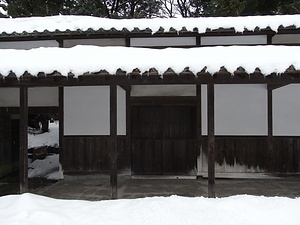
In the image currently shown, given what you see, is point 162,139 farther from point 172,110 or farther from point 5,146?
point 5,146

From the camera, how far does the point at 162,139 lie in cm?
894

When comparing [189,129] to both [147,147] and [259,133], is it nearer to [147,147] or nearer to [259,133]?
[147,147]

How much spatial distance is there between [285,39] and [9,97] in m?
7.99

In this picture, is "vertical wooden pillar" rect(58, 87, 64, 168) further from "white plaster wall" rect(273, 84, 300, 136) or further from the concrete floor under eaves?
"white plaster wall" rect(273, 84, 300, 136)

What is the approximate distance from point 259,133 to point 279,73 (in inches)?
138

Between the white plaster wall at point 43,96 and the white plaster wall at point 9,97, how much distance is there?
0.41 m

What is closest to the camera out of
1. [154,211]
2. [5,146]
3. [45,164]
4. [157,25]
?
[154,211]

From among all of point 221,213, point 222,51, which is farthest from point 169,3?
point 221,213

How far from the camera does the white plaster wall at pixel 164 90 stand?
8.74m

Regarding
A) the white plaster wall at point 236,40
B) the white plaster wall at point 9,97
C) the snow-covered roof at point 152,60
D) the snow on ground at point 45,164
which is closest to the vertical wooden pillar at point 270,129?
the white plaster wall at point 236,40

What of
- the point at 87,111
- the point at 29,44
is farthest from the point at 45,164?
the point at 29,44

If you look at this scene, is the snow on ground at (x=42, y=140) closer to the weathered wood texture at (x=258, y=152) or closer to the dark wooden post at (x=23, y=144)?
the dark wooden post at (x=23, y=144)

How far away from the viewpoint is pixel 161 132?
8.97 metres

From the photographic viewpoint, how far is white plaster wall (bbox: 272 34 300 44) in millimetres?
8672
